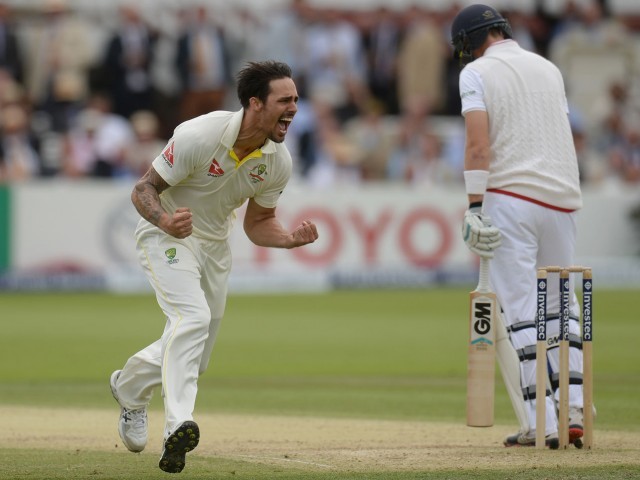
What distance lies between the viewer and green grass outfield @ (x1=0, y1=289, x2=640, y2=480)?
569 centimetres

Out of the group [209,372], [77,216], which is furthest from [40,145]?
[209,372]

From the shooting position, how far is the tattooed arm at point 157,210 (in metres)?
5.39

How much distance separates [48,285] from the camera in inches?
613

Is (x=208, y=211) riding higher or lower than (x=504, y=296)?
higher

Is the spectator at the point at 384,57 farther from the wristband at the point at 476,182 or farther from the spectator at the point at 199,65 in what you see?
the wristband at the point at 476,182

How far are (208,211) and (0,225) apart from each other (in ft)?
32.5

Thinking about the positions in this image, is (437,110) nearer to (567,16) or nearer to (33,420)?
(567,16)

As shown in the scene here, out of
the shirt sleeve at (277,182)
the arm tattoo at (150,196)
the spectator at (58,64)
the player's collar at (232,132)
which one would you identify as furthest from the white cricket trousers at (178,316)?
the spectator at (58,64)

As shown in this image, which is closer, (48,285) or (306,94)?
(48,285)

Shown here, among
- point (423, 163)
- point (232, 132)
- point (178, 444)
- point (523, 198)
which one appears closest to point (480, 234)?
point (523, 198)

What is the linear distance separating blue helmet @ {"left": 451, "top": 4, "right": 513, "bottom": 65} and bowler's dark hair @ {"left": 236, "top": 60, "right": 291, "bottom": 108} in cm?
107

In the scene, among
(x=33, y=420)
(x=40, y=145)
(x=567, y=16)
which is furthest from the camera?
(x=567, y=16)

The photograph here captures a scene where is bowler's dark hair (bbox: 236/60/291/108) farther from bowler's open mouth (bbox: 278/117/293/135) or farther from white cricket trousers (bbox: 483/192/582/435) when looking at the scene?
white cricket trousers (bbox: 483/192/582/435)

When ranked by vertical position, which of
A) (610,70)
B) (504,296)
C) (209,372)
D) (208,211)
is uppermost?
(610,70)
